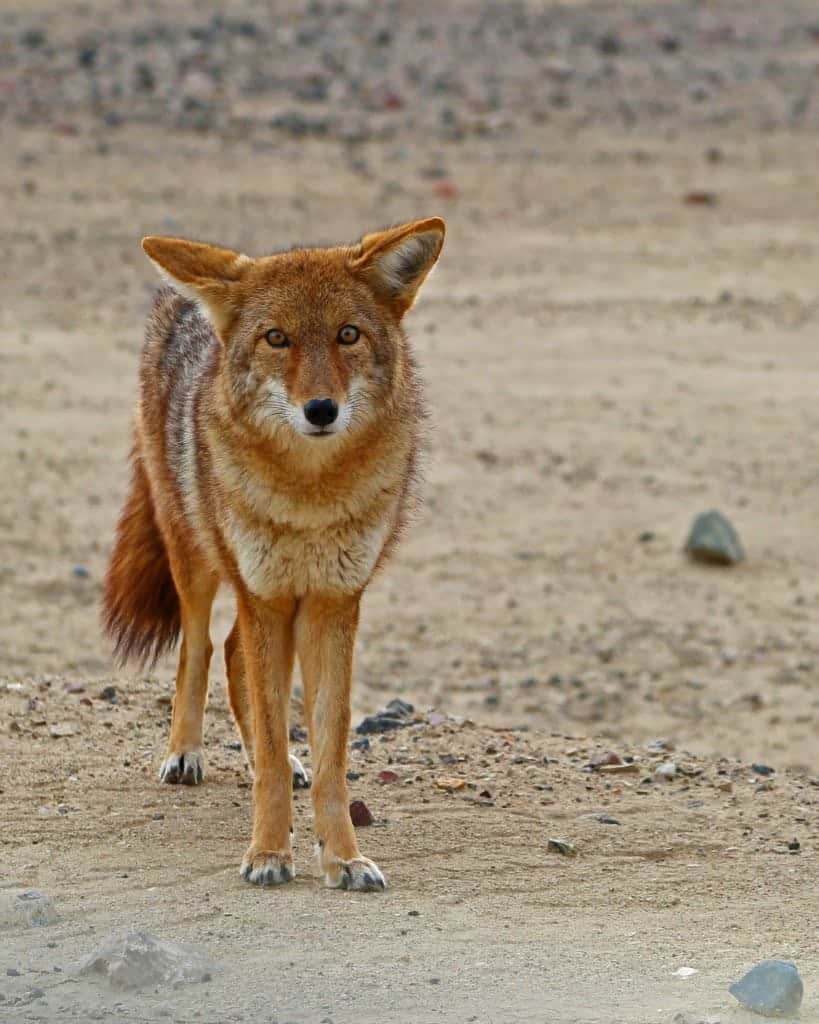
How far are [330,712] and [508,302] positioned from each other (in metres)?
8.79

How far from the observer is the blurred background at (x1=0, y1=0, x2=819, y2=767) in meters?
9.04

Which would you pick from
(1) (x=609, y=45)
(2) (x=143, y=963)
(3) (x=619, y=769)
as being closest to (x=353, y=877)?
(2) (x=143, y=963)

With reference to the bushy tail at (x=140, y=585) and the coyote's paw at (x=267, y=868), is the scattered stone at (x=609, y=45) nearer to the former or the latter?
the bushy tail at (x=140, y=585)

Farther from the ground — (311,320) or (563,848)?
(311,320)

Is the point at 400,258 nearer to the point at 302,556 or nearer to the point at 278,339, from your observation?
the point at 278,339

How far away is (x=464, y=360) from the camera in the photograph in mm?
12453

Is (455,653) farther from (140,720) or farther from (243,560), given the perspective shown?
(243,560)

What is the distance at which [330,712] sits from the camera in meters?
5.17

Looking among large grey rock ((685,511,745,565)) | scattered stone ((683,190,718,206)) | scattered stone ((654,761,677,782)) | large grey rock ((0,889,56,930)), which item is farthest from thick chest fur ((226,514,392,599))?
scattered stone ((683,190,718,206))

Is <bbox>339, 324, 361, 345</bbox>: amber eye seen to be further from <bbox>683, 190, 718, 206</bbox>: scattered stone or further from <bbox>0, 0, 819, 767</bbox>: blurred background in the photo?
<bbox>683, 190, 718, 206</bbox>: scattered stone

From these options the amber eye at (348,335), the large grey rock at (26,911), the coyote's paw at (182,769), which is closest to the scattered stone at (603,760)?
the coyote's paw at (182,769)

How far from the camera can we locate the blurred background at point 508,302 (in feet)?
29.7

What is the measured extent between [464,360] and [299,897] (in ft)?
25.5

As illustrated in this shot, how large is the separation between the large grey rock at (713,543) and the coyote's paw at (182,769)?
4.56m
